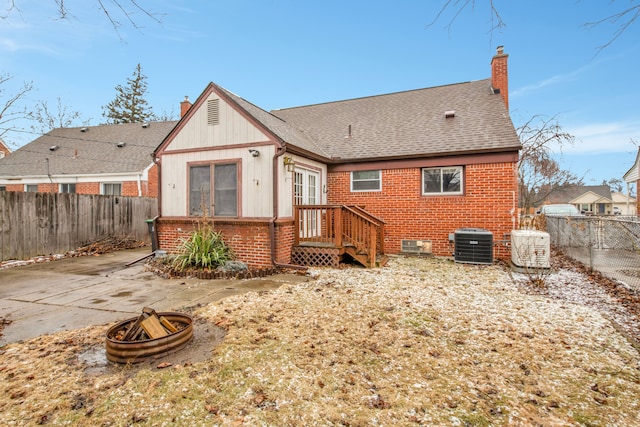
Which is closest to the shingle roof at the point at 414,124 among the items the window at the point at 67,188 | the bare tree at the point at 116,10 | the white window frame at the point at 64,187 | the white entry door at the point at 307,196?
the white entry door at the point at 307,196

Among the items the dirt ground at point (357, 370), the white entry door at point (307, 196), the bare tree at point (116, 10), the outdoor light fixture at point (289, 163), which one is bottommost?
the dirt ground at point (357, 370)

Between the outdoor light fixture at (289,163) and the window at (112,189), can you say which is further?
the window at (112,189)

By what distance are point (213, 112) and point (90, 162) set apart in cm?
1317

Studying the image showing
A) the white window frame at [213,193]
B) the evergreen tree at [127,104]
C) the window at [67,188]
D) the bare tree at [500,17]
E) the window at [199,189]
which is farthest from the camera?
the evergreen tree at [127,104]

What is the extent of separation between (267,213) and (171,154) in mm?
3498

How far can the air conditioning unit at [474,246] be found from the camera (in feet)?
26.5

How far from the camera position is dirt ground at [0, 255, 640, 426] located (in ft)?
7.49

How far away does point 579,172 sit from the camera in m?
21.9

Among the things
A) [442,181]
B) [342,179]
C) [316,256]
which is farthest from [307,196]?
[442,181]

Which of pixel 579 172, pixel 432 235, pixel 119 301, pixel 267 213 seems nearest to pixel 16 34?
pixel 119 301

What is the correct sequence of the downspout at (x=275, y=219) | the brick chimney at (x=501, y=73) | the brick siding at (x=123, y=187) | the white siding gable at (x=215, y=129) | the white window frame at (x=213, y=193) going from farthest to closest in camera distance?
the brick siding at (x=123, y=187) < the brick chimney at (x=501, y=73) < the white window frame at (x=213, y=193) < the white siding gable at (x=215, y=129) < the downspout at (x=275, y=219)

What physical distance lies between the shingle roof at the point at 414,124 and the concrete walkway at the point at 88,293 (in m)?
5.47

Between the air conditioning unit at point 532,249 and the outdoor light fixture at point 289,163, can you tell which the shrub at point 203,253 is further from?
the air conditioning unit at point 532,249

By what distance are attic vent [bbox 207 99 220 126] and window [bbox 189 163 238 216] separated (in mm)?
1160
